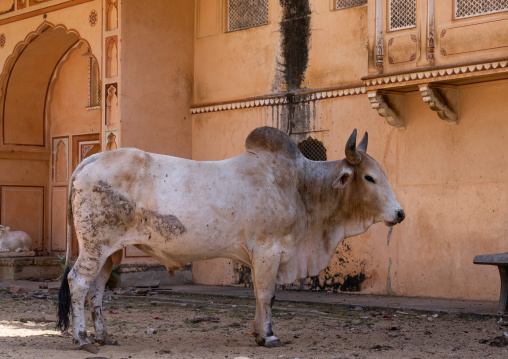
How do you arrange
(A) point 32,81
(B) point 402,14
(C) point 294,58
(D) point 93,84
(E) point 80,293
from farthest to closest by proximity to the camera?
(A) point 32,81
(D) point 93,84
(C) point 294,58
(B) point 402,14
(E) point 80,293

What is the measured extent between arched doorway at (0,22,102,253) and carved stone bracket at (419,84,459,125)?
301 inches

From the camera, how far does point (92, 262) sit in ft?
22.7

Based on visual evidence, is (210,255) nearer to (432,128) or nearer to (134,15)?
(432,128)

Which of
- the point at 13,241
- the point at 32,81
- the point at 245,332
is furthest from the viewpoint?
the point at 32,81

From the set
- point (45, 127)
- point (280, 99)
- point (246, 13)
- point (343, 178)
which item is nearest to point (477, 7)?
point (280, 99)

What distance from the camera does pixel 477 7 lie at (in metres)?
10.2

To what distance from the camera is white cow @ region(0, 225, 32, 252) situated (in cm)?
1538

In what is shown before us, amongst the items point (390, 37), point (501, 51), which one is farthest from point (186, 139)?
point (501, 51)

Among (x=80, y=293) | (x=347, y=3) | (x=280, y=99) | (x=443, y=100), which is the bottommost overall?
(x=80, y=293)

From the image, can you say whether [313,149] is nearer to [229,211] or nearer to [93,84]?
[93,84]

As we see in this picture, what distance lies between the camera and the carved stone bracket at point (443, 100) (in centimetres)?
1063

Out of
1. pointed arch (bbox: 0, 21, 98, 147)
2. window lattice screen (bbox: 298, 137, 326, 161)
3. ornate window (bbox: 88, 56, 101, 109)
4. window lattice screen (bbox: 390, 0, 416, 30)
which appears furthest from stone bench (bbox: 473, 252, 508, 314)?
pointed arch (bbox: 0, 21, 98, 147)

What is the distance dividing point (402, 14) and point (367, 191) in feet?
13.9

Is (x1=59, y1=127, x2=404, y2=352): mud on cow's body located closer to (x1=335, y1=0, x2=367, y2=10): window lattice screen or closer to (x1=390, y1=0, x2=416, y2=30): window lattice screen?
(x1=390, y1=0, x2=416, y2=30): window lattice screen
